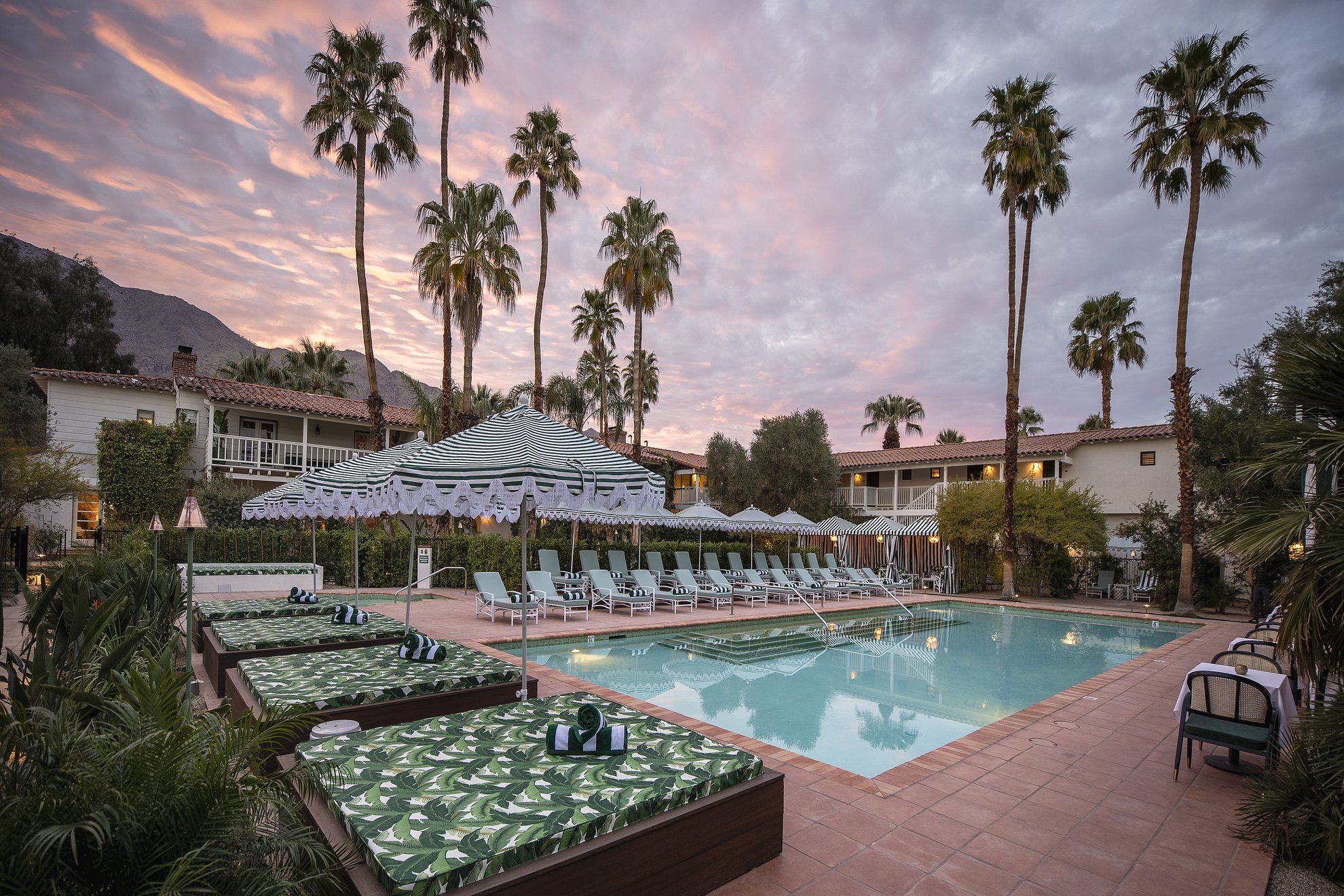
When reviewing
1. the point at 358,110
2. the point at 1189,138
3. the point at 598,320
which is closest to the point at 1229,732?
the point at 1189,138

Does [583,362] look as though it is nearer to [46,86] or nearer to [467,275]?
[467,275]

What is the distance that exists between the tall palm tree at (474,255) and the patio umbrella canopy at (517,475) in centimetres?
1450

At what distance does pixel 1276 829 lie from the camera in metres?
3.62

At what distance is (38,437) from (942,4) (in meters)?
28.2

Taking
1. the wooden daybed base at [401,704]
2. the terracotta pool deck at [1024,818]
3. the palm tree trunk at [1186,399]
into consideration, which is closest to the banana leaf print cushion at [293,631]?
the wooden daybed base at [401,704]

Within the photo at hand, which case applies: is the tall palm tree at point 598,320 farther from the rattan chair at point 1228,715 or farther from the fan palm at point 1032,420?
the fan palm at point 1032,420

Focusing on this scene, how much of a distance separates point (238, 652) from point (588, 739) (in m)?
4.87

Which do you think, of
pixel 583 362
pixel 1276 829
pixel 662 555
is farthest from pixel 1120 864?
pixel 583 362

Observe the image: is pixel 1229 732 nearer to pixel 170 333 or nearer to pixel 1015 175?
pixel 1015 175

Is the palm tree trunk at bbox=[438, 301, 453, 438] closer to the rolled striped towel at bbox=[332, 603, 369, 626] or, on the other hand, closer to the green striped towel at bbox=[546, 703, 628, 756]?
the rolled striped towel at bbox=[332, 603, 369, 626]

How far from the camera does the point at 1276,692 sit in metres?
4.79

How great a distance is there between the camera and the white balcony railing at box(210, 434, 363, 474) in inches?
806

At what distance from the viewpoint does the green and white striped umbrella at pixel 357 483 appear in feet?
20.5

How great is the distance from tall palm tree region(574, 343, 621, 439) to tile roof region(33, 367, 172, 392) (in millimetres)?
17235
